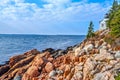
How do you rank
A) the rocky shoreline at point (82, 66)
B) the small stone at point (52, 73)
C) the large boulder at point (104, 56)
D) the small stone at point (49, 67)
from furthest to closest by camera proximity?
the small stone at point (49, 67), the small stone at point (52, 73), the large boulder at point (104, 56), the rocky shoreline at point (82, 66)

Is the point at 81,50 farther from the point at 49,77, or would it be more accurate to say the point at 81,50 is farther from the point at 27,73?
the point at 27,73

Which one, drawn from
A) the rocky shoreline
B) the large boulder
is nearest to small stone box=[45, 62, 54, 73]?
the rocky shoreline

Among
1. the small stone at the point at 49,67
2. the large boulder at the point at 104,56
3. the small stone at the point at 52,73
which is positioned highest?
the large boulder at the point at 104,56

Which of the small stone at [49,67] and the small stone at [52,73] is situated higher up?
the small stone at [49,67]

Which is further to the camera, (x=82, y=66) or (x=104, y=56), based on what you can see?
(x=82, y=66)

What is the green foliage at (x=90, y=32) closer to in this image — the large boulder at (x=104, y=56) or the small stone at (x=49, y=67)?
the small stone at (x=49, y=67)

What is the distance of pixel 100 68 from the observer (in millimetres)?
29766

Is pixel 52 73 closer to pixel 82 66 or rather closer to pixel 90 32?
pixel 82 66

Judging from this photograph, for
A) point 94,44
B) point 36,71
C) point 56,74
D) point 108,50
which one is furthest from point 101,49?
point 36,71

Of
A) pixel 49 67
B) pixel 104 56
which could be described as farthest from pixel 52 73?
pixel 104 56

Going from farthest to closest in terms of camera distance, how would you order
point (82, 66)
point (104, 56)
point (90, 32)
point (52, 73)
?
1. point (90, 32)
2. point (52, 73)
3. point (82, 66)
4. point (104, 56)

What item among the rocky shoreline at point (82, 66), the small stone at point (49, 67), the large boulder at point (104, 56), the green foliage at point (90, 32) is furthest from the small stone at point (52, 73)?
the green foliage at point (90, 32)

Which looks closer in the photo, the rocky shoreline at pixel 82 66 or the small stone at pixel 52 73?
the rocky shoreline at pixel 82 66

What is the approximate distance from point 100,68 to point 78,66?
119 inches
